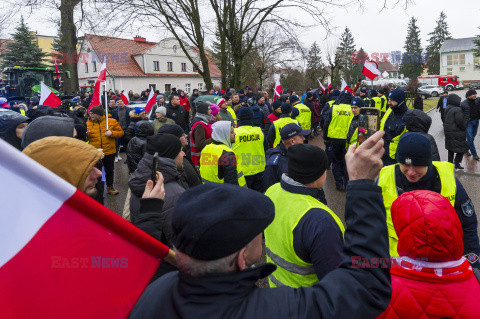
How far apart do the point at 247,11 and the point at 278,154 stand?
13870 mm

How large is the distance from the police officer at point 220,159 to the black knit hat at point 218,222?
122 inches

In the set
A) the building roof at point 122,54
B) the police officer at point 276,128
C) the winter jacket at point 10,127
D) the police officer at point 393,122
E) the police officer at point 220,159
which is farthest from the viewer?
the building roof at point 122,54

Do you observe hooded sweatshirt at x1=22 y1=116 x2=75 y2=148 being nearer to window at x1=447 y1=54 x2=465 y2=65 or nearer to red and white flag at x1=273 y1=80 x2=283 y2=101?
red and white flag at x1=273 y1=80 x2=283 y2=101

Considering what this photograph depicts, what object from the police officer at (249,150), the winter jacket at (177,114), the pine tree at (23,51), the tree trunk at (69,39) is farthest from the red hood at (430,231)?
the pine tree at (23,51)

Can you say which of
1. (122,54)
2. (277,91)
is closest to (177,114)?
(277,91)

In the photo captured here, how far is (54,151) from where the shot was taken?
169 cm

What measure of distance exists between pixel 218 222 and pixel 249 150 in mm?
4396


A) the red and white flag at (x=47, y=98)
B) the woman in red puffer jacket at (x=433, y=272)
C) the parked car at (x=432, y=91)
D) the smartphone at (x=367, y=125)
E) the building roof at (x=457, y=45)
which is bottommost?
the woman in red puffer jacket at (x=433, y=272)

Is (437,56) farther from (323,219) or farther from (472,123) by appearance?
(323,219)

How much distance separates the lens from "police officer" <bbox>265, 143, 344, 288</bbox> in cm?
191

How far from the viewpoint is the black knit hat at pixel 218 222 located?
112 centimetres

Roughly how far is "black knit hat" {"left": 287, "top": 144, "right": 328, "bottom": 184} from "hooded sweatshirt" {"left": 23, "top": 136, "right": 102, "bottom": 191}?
1252mm

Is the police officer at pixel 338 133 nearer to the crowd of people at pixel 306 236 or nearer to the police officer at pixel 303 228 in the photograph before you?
the crowd of people at pixel 306 236

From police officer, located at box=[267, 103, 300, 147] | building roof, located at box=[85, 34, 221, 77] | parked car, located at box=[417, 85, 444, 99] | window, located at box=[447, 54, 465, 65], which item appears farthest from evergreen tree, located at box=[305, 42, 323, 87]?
window, located at box=[447, 54, 465, 65]
